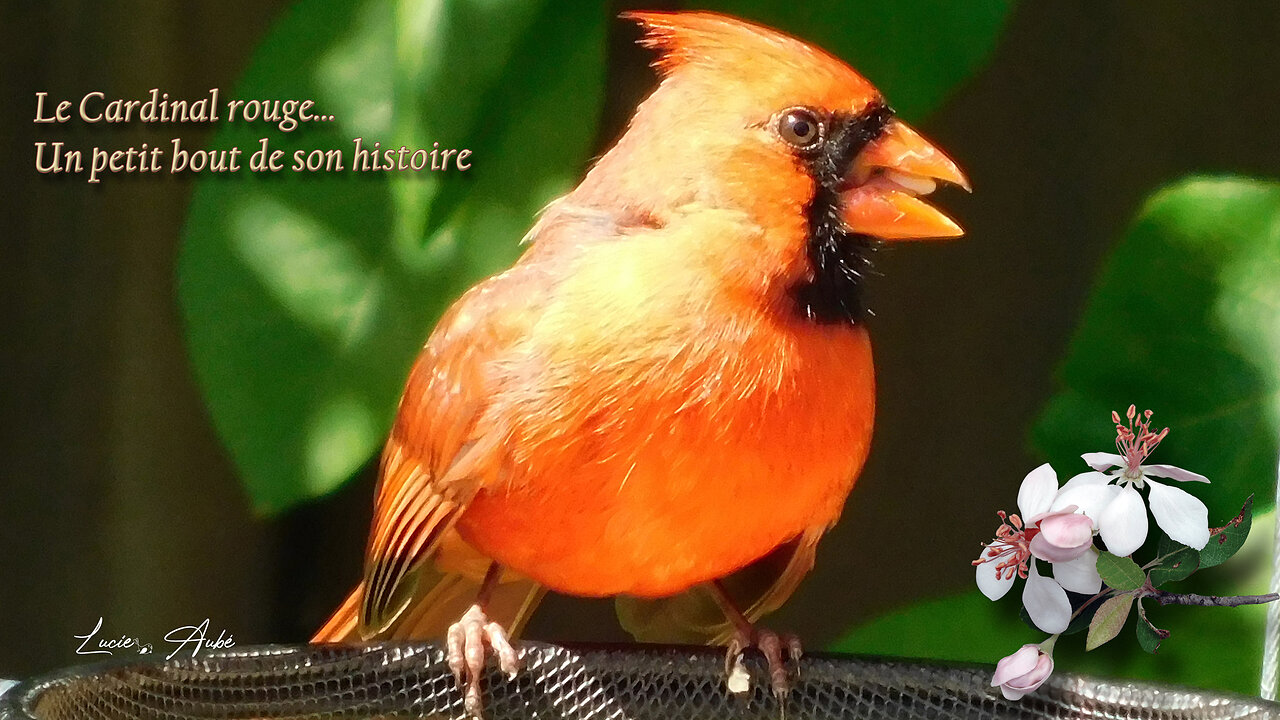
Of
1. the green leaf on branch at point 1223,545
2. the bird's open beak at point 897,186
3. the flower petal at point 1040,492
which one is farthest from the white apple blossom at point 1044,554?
the bird's open beak at point 897,186

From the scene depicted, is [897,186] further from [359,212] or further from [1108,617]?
[359,212]

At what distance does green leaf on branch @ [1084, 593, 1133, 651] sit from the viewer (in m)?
1.07

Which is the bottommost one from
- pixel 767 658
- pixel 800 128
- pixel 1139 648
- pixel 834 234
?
pixel 1139 648

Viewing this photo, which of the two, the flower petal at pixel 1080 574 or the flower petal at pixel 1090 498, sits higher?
the flower petal at pixel 1090 498

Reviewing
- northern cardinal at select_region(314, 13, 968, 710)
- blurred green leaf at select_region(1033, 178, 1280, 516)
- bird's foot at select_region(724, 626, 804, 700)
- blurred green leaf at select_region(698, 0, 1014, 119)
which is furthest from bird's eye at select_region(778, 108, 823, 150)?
bird's foot at select_region(724, 626, 804, 700)

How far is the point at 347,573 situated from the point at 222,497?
0.18 metres

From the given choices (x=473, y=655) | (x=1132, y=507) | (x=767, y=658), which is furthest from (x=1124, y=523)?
(x=473, y=655)

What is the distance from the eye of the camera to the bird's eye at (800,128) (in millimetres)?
1194

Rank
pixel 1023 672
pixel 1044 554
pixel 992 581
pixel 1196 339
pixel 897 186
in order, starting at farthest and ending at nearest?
pixel 1196 339, pixel 897 186, pixel 992 581, pixel 1044 554, pixel 1023 672

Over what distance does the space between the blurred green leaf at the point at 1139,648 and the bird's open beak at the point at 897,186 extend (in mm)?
469

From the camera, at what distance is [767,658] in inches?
40.4

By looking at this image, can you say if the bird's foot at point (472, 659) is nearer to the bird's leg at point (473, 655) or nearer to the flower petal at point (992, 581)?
the bird's leg at point (473, 655)

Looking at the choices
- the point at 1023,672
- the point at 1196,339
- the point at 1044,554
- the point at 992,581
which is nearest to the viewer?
the point at 1023,672

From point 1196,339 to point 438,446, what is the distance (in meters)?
0.93
